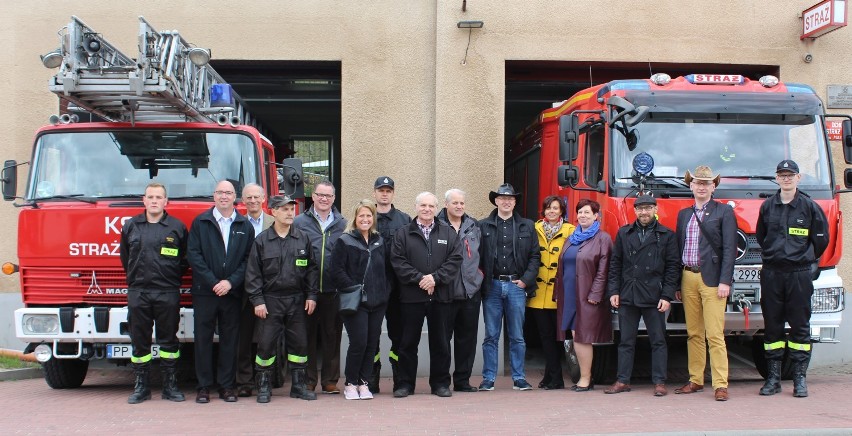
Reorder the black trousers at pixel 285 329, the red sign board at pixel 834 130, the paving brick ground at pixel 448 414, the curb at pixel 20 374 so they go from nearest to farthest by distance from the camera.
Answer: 1. the paving brick ground at pixel 448 414
2. the black trousers at pixel 285 329
3. the curb at pixel 20 374
4. the red sign board at pixel 834 130

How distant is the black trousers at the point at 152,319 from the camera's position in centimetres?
754

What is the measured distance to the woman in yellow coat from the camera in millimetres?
8500

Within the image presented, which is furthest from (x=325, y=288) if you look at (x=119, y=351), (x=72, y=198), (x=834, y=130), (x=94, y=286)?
(x=834, y=130)

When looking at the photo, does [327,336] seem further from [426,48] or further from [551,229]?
[426,48]

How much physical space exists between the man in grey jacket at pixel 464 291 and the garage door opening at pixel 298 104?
3666 mm

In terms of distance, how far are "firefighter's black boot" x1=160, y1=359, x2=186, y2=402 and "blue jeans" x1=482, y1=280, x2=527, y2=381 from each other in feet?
9.49

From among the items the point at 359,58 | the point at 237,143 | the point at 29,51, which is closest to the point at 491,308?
the point at 237,143

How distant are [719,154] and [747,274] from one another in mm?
1177

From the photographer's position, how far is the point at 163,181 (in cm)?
816

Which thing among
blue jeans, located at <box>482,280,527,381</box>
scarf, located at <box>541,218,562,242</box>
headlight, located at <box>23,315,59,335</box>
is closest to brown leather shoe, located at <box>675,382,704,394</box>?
blue jeans, located at <box>482,280,527,381</box>

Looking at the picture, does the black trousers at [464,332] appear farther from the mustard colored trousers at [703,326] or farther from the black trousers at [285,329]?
the mustard colored trousers at [703,326]

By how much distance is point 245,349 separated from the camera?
8.10m

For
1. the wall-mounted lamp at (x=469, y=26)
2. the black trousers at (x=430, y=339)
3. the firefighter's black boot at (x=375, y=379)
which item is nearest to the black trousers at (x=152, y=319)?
the firefighter's black boot at (x=375, y=379)

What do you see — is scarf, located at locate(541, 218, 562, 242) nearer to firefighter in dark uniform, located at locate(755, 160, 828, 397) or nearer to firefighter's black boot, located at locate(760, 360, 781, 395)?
firefighter in dark uniform, located at locate(755, 160, 828, 397)
